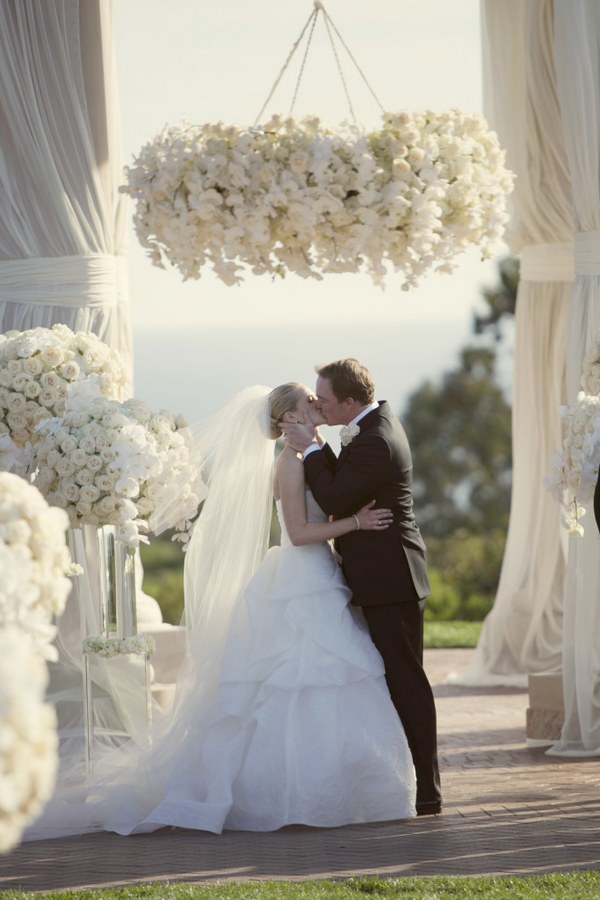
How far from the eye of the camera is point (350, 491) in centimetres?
583

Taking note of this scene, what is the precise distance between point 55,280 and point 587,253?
2.81 meters

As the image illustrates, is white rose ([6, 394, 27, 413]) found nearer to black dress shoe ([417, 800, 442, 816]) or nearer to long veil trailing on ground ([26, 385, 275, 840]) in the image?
long veil trailing on ground ([26, 385, 275, 840])

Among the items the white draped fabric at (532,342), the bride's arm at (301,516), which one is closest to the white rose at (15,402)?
the bride's arm at (301,516)

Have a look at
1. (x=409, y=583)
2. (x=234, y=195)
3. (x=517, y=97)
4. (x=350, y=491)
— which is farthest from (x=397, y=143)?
(x=517, y=97)

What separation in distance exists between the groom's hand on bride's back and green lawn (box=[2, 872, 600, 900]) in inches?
79.7

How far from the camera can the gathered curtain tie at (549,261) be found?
8.96 m

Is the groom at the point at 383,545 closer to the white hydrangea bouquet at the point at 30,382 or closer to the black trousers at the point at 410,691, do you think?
the black trousers at the point at 410,691

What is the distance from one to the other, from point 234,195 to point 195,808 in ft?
8.07

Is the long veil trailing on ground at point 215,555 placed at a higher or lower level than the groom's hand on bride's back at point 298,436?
lower

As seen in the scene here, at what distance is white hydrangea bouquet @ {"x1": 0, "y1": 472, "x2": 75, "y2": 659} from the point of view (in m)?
2.69

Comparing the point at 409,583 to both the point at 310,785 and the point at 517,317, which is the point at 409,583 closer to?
the point at 310,785

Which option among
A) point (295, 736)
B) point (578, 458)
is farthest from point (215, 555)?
point (578, 458)

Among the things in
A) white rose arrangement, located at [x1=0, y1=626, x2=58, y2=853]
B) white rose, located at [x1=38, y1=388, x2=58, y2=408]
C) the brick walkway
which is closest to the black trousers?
the brick walkway

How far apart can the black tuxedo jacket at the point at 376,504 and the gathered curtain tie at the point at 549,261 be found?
11.4 ft
